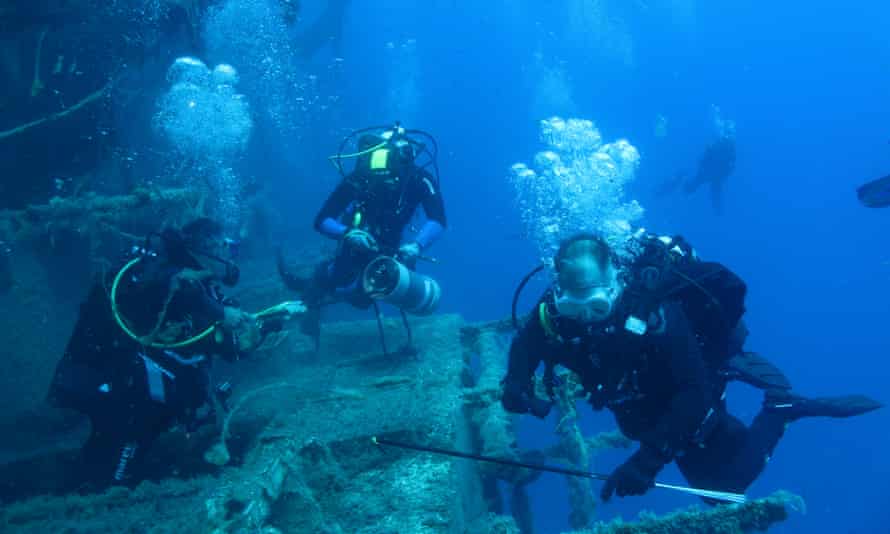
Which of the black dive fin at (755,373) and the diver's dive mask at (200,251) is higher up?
the diver's dive mask at (200,251)

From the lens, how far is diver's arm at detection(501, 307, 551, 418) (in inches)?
117

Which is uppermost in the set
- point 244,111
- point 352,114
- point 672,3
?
point 672,3

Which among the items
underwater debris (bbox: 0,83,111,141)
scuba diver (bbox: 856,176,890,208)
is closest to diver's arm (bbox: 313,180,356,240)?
underwater debris (bbox: 0,83,111,141)

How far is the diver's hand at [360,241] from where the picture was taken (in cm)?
452

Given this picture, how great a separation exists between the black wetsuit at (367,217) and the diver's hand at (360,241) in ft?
0.68

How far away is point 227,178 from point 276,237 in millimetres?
2004

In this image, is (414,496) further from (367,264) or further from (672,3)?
(672,3)

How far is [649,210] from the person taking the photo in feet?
148

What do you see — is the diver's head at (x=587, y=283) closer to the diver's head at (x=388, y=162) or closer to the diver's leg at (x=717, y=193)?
the diver's head at (x=388, y=162)

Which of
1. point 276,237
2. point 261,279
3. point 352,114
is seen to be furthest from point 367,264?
point 352,114

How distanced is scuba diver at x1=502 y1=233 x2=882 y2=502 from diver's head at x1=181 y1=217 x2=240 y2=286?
2.22 m

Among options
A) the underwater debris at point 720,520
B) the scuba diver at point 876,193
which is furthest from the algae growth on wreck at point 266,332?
the scuba diver at point 876,193

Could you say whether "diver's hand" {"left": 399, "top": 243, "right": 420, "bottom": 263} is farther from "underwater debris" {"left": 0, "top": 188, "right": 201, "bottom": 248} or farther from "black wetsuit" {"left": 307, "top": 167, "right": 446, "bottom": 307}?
"underwater debris" {"left": 0, "top": 188, "right": 201, "bottom": 248}

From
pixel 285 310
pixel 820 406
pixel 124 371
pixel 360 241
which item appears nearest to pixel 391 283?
pixel 360 241
